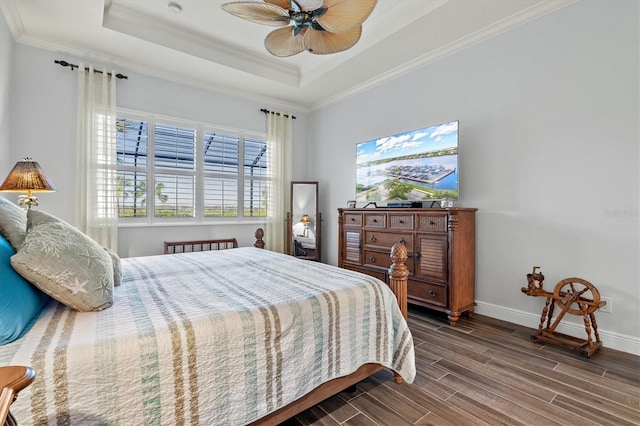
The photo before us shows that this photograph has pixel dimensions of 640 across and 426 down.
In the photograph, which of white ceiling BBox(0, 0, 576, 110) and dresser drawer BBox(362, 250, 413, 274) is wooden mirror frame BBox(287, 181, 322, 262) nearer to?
dresser drawer BBox(362, 250, 413, 274)

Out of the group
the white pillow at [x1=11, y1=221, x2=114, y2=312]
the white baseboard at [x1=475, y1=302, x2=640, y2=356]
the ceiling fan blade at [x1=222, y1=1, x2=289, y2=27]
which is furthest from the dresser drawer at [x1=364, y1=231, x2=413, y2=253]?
the white pillow at [x1=11, y1=221, x2=114, y2=312]

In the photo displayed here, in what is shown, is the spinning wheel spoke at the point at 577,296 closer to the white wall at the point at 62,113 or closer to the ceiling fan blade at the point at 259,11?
the ceiling fan blade at the point at 259,11

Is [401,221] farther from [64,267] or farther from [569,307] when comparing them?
[64,267]

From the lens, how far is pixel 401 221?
3160 millimetres

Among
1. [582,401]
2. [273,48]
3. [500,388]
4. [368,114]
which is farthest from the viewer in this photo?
[368,114]

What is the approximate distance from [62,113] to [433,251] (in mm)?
4231

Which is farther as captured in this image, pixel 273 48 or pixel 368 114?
pixel 368 114

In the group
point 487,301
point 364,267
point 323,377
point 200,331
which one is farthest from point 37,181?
point 487,301

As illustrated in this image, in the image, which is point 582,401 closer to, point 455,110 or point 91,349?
point 91,349

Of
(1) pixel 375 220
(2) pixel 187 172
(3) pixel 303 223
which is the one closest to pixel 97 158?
(2) pixel 187 172

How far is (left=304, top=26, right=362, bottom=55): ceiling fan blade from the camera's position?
85.8 inches

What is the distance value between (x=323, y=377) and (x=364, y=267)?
2.21m

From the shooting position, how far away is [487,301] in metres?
2.99

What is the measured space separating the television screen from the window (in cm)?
169
